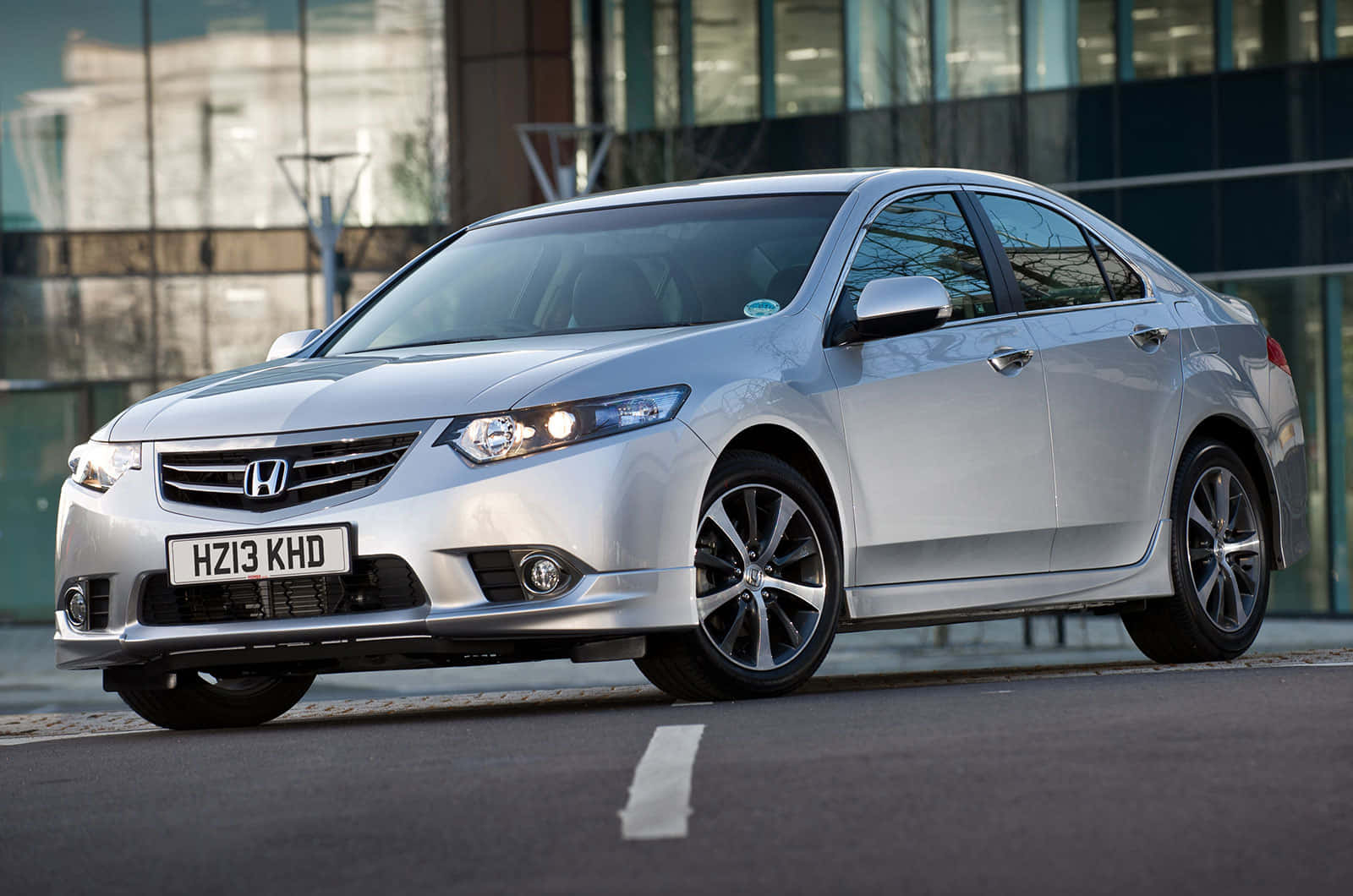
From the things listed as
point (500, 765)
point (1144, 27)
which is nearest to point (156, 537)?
point (500, 765)

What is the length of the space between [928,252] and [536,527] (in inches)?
83.6

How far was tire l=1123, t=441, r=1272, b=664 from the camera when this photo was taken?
28.0 feet

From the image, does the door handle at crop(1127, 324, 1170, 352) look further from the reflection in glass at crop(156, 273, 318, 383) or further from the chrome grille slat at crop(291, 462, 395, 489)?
the reflection in glass at crop(156, 273, 318, 383)

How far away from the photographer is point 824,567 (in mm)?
7070

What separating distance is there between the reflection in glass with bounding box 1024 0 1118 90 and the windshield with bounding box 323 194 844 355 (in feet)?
58.3

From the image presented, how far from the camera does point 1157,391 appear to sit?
332 inches

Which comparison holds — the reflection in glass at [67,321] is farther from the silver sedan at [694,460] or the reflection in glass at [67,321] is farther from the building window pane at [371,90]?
the silver sedan at [694,460]

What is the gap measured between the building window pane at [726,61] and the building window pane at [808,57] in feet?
1.20

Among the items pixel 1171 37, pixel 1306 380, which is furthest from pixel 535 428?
pixel 1171 37

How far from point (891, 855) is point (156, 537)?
3.35 meters

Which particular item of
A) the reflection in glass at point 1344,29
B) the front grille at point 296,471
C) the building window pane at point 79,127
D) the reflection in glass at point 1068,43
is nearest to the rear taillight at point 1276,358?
the front grille at point 296,471

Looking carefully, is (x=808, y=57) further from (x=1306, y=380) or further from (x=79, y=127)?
(x=79, y=127)

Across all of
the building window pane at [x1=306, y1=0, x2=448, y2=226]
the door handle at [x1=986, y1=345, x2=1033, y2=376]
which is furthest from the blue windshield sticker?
the building window pane at [x1=306, y1=0, x2=448, y2=226]

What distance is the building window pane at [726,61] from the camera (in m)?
28.5
